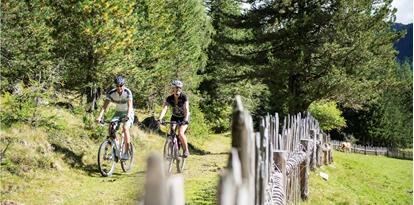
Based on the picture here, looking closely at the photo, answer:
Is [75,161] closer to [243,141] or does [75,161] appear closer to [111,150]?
[111,150]

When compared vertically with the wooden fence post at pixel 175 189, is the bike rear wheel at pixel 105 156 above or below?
below

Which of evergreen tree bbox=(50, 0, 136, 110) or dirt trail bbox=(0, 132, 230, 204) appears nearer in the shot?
dirt trail bbox=(0, 132, 230, 204)

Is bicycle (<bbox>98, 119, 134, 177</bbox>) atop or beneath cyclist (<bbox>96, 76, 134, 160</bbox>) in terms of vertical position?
beneath

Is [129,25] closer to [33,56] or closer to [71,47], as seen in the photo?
[71,47]

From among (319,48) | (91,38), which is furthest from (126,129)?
(319,48)

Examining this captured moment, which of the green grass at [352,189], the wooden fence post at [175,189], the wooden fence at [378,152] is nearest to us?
the wooden fence post at [175,189]

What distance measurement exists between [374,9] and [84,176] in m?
15.1

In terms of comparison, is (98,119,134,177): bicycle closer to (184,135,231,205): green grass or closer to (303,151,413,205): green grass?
(184,135,231,205): green grass

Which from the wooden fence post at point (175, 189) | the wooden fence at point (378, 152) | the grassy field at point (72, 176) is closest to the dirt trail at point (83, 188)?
the grassy field at point (72, 176)

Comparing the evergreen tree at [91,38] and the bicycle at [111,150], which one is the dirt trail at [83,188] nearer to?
the bicycle at [111,150]

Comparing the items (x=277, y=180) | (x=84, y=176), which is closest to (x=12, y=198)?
(x=84, y=176)

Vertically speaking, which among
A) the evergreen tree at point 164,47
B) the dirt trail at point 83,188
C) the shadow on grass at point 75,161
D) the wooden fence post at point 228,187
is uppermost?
the evergreen tree at point 164,47

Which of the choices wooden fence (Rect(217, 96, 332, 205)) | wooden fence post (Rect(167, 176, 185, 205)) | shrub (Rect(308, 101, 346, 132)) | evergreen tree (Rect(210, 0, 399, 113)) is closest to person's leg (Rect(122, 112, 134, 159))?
wooden fence (Rect(217, 96, 332, 205))

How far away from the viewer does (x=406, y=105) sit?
73750 millimetres
